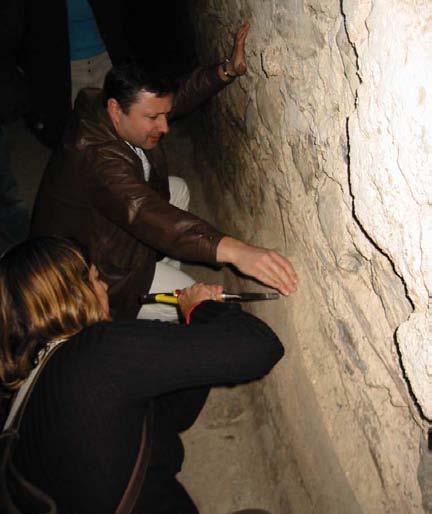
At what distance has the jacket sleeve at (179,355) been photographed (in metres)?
1.04

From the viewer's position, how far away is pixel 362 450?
1221mm

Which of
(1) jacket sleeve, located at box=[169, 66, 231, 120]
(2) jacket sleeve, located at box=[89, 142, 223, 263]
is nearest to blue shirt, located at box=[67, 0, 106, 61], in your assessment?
(1) jacket sleeve, located at box=[169, 66, 231, 120]

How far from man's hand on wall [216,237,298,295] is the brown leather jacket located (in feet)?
0.33

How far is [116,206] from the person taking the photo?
1.65 m

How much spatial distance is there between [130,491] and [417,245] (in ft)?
2.87

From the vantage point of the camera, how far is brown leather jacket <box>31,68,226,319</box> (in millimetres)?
1569

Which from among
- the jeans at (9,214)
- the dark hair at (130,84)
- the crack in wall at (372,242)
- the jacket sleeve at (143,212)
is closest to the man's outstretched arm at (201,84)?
the dark hair at (130,84)

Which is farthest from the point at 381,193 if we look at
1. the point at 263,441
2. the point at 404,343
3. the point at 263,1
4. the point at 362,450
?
the point at 263,441

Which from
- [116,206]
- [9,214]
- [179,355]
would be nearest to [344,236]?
[179,355]

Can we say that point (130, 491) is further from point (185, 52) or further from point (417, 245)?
point (185, 52)

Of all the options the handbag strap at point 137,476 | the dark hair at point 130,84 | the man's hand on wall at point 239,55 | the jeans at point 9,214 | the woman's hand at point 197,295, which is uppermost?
the man's hand on wall at point 239,55

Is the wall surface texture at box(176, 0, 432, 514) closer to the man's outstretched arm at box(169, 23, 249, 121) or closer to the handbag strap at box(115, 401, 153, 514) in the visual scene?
the man's outstretched arm at box(169, 23, 249, 121)

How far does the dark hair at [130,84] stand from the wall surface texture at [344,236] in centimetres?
35

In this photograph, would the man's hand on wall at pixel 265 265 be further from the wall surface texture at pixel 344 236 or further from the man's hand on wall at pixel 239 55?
the man's hand on wall at pixel 239 55
